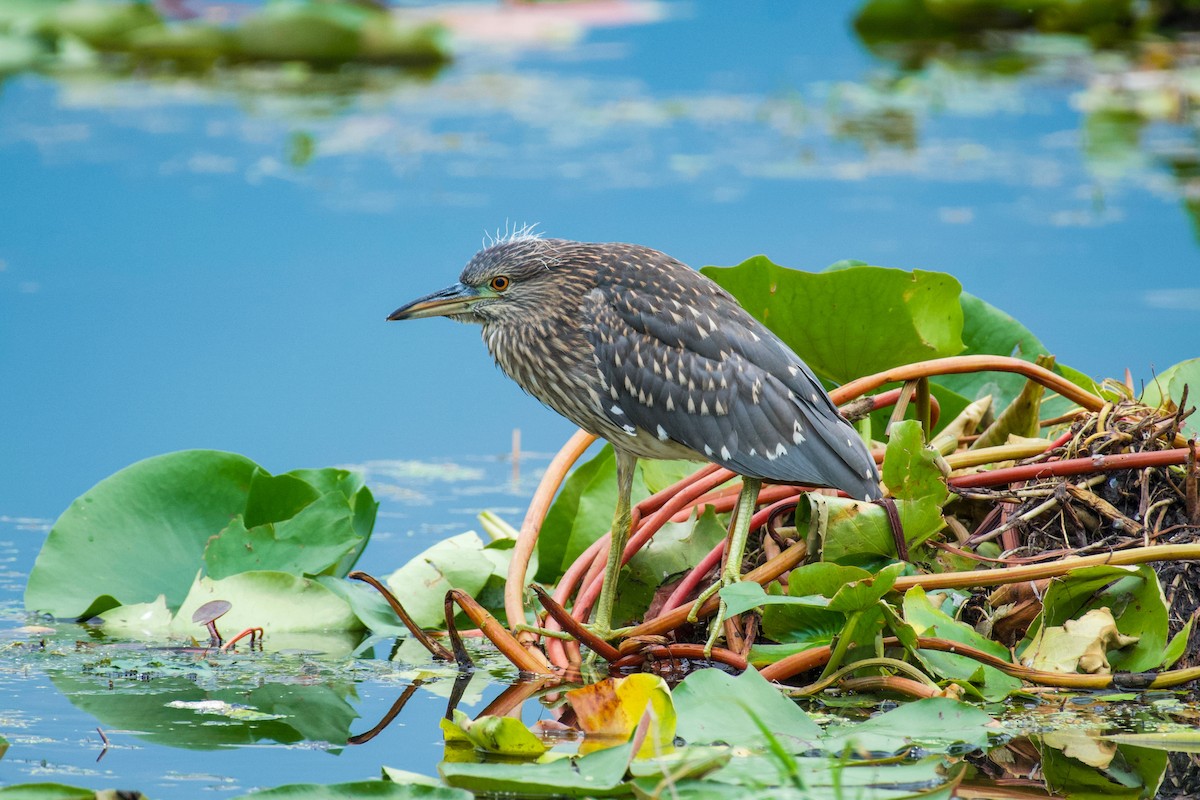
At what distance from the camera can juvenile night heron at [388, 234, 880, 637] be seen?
158 inches

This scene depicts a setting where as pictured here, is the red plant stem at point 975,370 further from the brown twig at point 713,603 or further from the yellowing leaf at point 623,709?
the yellowing leaf at point 623,709

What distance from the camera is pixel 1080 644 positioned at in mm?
3746

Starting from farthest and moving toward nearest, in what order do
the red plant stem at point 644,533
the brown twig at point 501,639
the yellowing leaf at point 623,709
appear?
the red plant stem at point 644,533, the brown twig at point 501,639, the yellowing leaf at point 623,709

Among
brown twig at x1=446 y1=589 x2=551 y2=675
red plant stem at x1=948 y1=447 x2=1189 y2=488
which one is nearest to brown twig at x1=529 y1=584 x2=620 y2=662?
brown twig at x1=446 y1=589 x2=551 y2=675

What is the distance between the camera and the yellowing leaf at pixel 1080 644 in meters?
3.74

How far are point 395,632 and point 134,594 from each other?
0.87m

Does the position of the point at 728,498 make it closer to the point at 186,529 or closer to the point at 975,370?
the point at 975,370

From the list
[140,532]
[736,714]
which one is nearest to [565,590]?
[736,714]

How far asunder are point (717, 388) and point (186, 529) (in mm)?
1868

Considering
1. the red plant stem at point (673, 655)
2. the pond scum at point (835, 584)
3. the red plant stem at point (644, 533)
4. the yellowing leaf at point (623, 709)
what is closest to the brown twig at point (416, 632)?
the pond scum at point (835, 584)

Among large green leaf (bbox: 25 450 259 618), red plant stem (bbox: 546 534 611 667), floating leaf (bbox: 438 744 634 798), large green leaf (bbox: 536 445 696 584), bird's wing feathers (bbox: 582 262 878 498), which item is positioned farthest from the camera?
large green leaf (bbox: 536 445 696 584)

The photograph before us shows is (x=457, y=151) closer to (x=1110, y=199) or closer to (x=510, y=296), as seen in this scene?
(x=1110, y=199)

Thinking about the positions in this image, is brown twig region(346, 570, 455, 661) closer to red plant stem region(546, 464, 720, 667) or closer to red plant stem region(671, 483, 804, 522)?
red plant stem region(546, 464, 720, 667)

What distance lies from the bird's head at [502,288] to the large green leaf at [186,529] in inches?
27.7
